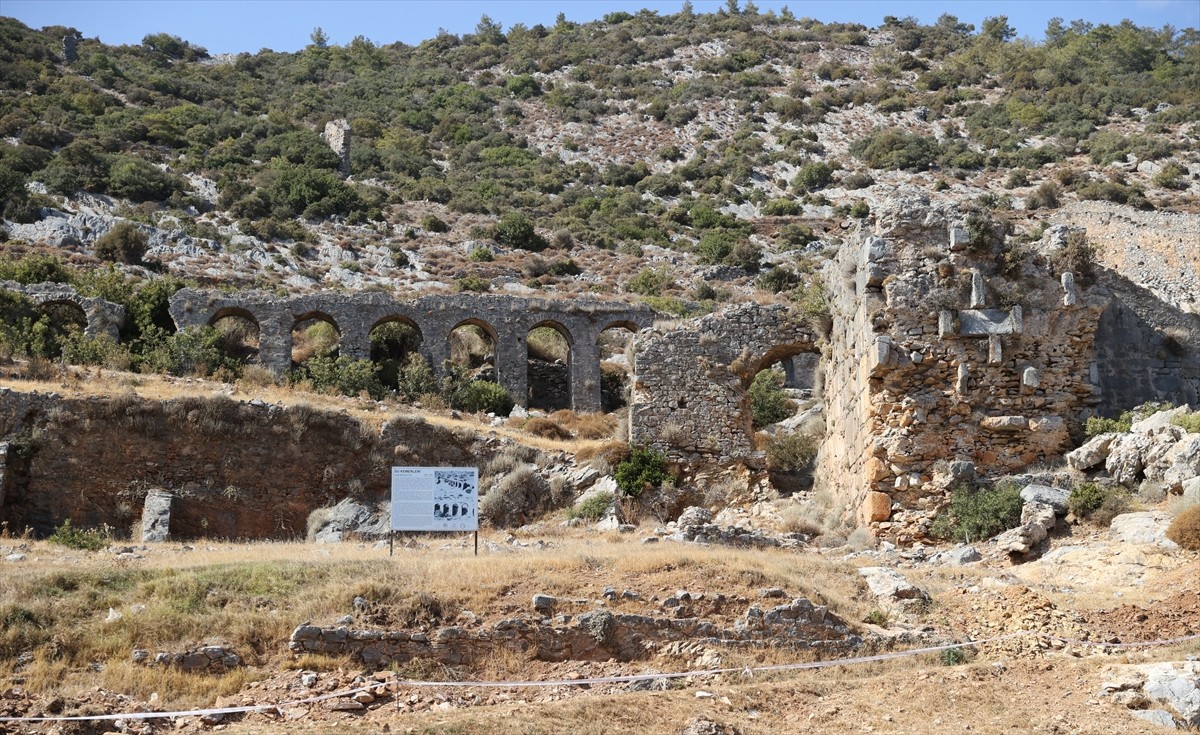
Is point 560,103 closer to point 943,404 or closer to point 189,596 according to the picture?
point 943,404

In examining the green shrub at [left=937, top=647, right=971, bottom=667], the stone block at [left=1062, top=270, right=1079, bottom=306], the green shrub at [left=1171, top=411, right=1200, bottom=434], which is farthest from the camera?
the stone block at [left=1062, top=270, right=1079, bottom=306]

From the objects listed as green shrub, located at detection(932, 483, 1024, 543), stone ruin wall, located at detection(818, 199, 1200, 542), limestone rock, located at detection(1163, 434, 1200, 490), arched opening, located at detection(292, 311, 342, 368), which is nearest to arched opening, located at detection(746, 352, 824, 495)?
stone ruin wall, located at detection(818, 199, 1200, 542)

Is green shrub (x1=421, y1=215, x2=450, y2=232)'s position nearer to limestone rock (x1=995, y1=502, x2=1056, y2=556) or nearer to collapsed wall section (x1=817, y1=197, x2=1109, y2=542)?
collapsed wall section (x1=817, y1=197, x2=1109, y2=542)

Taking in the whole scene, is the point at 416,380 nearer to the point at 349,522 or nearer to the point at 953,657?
the point at 349,522

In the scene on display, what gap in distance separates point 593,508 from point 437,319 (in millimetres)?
15589

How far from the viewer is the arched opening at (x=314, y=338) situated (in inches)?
1318

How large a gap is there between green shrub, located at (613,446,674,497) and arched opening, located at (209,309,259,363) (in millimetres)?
16553

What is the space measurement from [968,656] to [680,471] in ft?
35.4

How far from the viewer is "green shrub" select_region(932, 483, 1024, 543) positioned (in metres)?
14.4

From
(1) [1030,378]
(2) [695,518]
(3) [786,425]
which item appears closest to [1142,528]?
(1) [1030,378]

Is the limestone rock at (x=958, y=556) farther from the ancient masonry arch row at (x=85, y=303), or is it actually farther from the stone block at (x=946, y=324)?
the ancient masonry arch row at (x=85, y=303)

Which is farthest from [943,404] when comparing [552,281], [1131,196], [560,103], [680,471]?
[560,103]

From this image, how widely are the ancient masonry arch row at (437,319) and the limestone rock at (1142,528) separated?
20.5 m

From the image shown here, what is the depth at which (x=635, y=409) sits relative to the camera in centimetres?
2062
